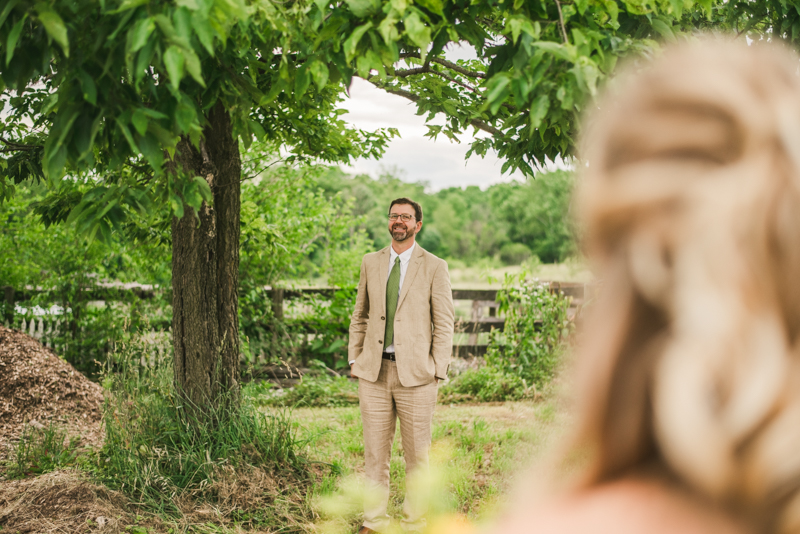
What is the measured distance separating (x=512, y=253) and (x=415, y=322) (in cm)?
6306

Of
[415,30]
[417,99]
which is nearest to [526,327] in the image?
[417,99]

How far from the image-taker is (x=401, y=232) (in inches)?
158

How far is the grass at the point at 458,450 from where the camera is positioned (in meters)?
4.00

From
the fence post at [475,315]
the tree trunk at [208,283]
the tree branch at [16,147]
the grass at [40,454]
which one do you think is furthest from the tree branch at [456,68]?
the fence post at [475,315]

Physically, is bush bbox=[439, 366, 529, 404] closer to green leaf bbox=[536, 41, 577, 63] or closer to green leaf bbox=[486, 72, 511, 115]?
green leaf bbox=[486, 72, 511, 115]

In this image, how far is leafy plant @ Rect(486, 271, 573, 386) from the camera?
7520mm

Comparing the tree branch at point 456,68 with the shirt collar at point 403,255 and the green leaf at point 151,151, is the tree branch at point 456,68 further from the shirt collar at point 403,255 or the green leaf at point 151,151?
the green leaf at point 151,151

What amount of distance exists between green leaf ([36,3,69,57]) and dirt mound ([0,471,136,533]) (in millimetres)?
2916

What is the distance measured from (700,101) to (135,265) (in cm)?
814

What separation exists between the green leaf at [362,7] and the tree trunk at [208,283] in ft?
7.22

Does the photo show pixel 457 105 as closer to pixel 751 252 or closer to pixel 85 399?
pixel 751 252

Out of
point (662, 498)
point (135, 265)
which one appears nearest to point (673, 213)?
point (662, 498)

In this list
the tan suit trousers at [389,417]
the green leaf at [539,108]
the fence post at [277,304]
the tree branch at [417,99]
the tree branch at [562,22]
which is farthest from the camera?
the fence post at [277,304]

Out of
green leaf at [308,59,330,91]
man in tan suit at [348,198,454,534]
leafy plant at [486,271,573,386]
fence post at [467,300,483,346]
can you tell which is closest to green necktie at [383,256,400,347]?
man in tan suit at [348,198,454,534]
